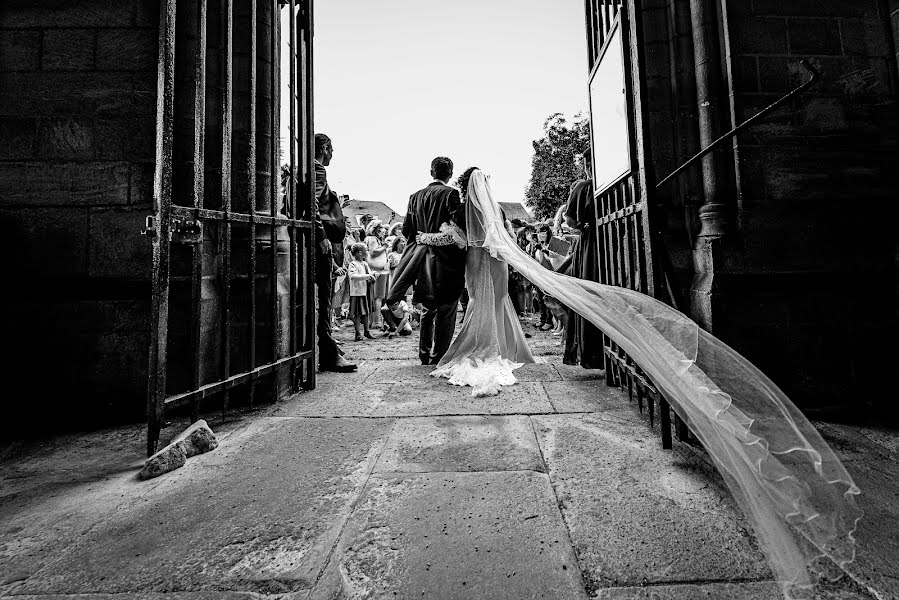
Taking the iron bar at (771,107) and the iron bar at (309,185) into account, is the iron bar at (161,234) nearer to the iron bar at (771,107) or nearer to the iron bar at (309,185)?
the iron bar at (309,185)

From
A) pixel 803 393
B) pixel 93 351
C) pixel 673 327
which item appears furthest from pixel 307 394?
pixel 803 393

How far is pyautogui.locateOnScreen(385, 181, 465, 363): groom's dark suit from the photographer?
5152 millimetres

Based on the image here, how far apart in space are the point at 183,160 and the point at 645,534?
3862mm

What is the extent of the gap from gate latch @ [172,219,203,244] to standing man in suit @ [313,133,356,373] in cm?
222

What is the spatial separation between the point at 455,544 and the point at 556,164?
69.5 feet

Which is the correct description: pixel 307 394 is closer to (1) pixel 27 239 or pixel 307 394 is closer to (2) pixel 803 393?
(1) pixel 27 239

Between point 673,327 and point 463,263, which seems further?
point 463,263

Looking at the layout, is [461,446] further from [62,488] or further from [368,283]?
[368,283]

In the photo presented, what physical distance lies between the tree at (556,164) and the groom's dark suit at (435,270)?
1524 centimetres

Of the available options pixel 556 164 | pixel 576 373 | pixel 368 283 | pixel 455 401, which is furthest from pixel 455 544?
pixel 556 164

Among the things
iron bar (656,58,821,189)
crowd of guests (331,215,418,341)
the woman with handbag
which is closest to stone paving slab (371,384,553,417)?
iron bar (656,58,821,189)

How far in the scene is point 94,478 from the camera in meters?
2.20

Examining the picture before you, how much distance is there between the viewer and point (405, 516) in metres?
1.76

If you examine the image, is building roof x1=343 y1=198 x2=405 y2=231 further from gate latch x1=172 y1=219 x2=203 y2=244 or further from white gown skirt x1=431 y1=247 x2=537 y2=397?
gate latch x1=172 y1=219 x2=203 y2=244
